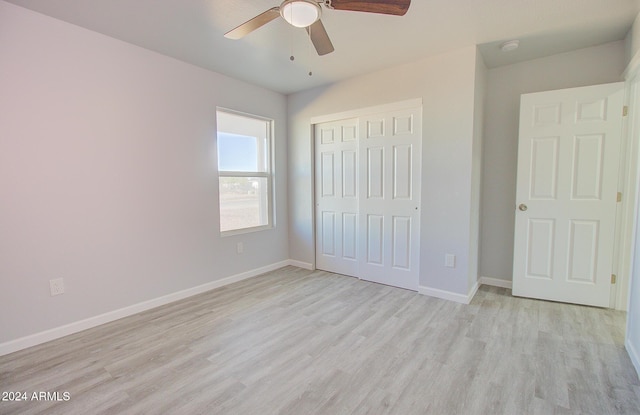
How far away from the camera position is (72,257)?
8.07 ft

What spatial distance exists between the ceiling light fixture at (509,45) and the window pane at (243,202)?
3.07 m

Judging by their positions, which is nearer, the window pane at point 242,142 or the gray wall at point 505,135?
the gray wall at point 505,135

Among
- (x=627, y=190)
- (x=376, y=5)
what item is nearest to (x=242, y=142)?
(x=376, y=5)

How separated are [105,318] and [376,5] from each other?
3.22 metres

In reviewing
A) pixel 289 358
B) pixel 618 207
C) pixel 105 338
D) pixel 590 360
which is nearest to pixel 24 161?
pixel 105 338

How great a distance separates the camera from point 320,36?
6.43 feet

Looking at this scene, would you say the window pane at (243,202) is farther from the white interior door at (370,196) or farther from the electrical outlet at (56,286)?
the electrical outlet at (56,286)

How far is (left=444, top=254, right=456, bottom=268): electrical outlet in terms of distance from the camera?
3041 millimetres

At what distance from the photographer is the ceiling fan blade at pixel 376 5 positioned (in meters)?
1.56

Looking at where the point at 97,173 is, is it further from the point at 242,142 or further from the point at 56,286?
the point at 242,142

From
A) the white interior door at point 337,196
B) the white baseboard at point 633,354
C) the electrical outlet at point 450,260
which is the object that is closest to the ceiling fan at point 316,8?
the white interior door at point 337,196

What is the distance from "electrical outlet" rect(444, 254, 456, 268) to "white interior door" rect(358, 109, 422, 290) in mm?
325

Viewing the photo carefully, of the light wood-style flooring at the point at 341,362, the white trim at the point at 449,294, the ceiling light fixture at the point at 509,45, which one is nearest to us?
the light wood-style flooring at the point at 341,362

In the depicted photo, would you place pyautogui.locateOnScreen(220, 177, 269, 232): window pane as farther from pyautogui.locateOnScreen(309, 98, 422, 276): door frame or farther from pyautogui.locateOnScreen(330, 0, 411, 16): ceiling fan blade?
pyautogui.locateOnScreen(330, 0, 411, 16): ceiling fan blade
